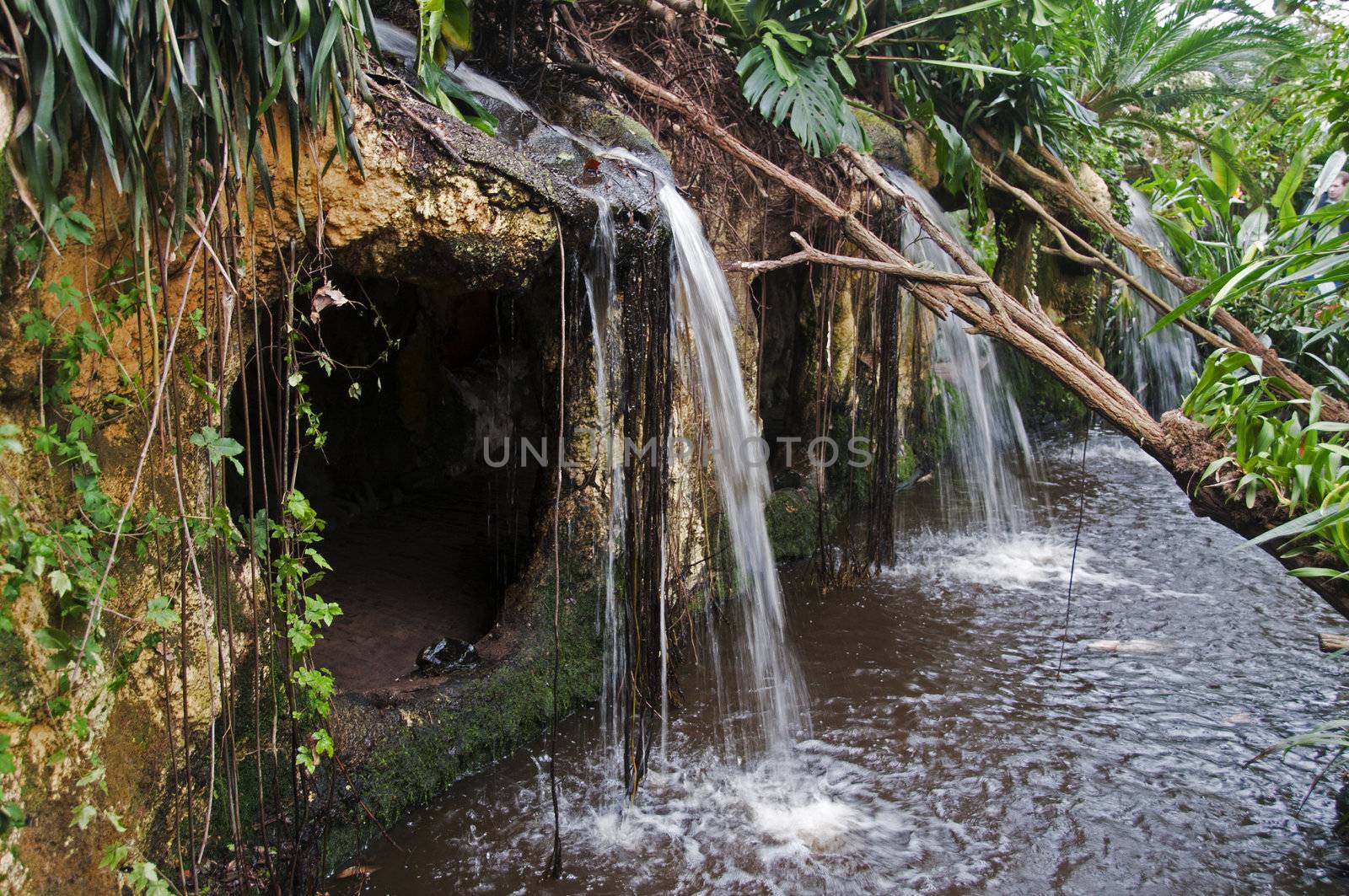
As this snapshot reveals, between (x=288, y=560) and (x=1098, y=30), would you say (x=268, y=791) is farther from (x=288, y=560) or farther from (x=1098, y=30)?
(x=1098, y=30)

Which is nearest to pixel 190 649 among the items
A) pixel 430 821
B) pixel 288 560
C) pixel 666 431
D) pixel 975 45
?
pixel 288 560

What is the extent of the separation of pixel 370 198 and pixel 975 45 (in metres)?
4.62

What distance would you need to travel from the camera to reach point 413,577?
178 inches

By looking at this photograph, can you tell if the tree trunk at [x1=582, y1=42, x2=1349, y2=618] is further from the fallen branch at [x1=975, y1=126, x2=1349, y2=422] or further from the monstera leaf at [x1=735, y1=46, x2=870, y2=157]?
the fallen branch at [x1=975, y1=126, x2=1349, y2=422]

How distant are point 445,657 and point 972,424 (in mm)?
4676

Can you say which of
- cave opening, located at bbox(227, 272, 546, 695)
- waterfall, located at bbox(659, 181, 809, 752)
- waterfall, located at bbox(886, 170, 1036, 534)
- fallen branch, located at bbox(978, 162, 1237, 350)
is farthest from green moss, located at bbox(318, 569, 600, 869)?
waterfall, located at bbox(886, 170, 1036, 534)

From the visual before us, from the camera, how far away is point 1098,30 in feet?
27.8

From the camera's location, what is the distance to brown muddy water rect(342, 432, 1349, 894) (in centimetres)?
290

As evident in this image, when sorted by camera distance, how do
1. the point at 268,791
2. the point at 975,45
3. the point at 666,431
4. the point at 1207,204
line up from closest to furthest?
the point at 268,791, the point at 666,431, the point at 1207,204, the point at 975,45

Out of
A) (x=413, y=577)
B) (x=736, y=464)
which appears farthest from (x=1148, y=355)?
(x=413, y=577)

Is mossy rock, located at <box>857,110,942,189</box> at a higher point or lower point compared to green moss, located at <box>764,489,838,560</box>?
higher

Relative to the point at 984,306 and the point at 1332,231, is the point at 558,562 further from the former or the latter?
the point at 1332,231

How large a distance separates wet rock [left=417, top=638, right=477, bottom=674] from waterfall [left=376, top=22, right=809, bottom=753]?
601 millimetres

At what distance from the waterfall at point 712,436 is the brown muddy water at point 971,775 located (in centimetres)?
15
